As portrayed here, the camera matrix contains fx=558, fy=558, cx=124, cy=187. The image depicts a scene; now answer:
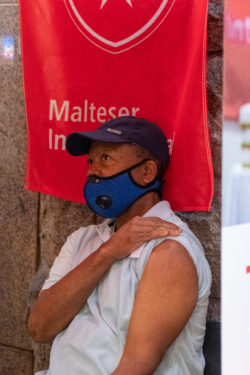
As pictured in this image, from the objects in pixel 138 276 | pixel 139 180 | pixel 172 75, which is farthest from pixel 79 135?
pixel 138 276

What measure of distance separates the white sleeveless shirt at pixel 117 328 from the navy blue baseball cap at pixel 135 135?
333 mm

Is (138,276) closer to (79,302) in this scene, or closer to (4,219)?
(79,302)

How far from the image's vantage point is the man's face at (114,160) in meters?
2.74

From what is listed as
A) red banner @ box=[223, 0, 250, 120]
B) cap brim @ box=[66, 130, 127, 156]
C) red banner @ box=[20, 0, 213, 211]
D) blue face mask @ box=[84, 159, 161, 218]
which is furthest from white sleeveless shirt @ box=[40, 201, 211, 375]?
red banner @ box=[223, 0, 250, 120]

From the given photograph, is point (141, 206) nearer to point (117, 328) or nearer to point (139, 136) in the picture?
point (139, 136)

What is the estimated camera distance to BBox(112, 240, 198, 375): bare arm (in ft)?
7.50

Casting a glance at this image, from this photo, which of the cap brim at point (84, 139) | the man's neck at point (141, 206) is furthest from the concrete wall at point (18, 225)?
the man's neck at point (141, 206)

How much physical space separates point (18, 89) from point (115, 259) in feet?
5.77

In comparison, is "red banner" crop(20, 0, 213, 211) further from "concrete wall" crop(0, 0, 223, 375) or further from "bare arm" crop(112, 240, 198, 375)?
"bare arm" crop(112, 240, 198, 375)

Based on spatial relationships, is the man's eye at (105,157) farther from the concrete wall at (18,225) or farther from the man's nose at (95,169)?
the concrete wall at (18,225)

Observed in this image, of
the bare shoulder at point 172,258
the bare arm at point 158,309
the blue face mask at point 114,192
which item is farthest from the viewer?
the blue face mask at point 114,192

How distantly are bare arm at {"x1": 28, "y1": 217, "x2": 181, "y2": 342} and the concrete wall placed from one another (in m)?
0.99

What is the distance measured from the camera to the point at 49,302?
8.79 feet

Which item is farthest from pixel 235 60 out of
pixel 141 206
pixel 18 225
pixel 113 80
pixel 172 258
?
pixel 18 225
